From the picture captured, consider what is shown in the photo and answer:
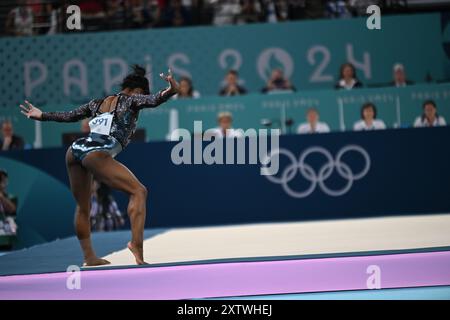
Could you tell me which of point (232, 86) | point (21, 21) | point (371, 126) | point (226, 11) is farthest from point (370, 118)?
point (21, 21)

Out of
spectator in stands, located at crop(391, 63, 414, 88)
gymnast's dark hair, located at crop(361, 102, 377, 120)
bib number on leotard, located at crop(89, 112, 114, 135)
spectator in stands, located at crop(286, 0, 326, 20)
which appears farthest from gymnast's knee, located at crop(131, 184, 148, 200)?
spectator in stands, located at crop(286, 0, 326, 20)

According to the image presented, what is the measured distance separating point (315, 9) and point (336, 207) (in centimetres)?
384

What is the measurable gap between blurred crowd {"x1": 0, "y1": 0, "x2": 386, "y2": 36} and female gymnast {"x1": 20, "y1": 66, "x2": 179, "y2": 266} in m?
6.31

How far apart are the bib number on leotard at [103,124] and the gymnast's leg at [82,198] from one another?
10.4 inches

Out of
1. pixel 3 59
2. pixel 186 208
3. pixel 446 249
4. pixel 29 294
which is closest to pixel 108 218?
pixel 186 208

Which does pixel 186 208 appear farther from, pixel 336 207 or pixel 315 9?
pixel 315 9

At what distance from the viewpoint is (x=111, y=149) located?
5.30 meters

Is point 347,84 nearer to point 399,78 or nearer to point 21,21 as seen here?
point 399,78

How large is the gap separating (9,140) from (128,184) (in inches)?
215

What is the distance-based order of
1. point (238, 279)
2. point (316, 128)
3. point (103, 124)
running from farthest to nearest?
point (316, 128) → point (103, 124) → point (238, 279)

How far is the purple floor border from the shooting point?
484 cm
